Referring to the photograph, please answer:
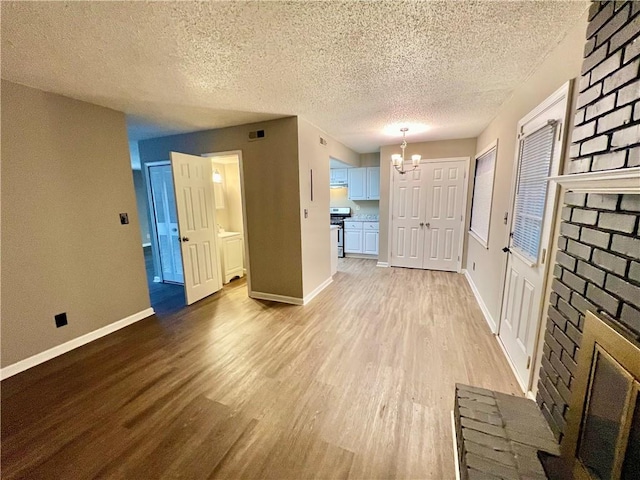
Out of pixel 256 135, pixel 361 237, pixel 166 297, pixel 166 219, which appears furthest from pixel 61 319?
pixel 361 237

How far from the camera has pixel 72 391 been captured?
194 centimetres

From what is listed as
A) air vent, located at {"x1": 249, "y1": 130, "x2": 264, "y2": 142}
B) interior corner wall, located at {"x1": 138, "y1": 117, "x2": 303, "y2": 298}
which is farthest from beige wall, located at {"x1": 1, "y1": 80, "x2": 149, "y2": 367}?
air vent, located at {"x1": 249, "y1": 130, "x2": 264, "y2": 142}

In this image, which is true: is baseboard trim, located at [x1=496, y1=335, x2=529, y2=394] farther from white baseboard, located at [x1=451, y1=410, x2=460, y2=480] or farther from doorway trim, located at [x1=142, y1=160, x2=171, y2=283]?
doorway trim, located at [x1=142, y1=160, x2=171, y2=283]

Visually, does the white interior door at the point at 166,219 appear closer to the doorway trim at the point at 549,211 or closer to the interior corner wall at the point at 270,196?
the interior corner wall at the point at 270,196

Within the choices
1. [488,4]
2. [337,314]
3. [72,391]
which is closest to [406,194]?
[337,314]

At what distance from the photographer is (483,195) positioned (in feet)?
12.0

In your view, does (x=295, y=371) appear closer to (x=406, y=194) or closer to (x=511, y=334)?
(x=511, y=334)

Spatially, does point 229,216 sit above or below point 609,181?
below

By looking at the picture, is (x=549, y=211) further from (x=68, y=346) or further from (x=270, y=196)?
(x=68, y=346)

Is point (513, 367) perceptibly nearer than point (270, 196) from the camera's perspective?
Yes

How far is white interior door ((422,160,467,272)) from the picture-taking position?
4.55 metres

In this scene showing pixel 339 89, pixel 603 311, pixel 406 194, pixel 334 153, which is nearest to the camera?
pixel 603 311

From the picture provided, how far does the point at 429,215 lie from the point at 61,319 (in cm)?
526

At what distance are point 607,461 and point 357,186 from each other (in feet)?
18.1
